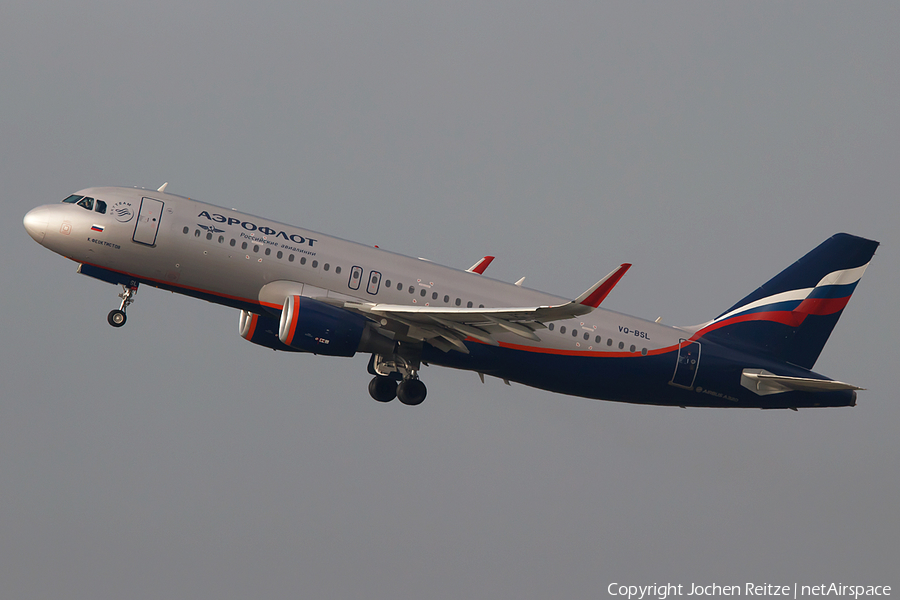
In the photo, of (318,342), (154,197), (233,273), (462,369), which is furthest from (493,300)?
(154,197)

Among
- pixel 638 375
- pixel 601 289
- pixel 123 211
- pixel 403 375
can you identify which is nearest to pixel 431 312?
pixel 403 375

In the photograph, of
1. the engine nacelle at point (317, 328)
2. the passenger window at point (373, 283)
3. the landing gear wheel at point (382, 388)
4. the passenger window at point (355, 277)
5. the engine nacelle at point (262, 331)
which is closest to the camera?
the engine nacelle at point (317, 328)

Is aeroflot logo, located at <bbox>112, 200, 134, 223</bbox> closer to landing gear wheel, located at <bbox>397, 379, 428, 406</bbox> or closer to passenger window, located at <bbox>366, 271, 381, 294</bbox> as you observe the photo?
passenger window, located at <bbox>366, 271, 381, 294</bbox>

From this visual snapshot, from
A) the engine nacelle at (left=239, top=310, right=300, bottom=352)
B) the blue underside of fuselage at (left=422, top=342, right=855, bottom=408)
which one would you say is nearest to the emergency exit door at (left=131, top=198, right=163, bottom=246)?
the engine nacelle at (left=239, top=310, right=300, bottom=352)

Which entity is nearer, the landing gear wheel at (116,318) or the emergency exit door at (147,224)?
the emergency exit door at (147,224)

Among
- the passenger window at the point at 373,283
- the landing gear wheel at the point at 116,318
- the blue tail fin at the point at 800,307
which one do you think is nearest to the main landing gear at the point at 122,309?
the landing gear wheel at the point at 116,318

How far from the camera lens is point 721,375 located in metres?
39.2

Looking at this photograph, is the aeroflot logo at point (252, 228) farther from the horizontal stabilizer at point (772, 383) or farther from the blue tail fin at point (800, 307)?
the horizontal stabilizer at point (772, 383)

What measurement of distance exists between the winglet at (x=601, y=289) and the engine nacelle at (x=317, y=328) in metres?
9.05

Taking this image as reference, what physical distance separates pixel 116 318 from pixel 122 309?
1.31ft

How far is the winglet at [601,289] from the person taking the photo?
29.5 metres

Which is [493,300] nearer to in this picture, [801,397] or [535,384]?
[535,384]

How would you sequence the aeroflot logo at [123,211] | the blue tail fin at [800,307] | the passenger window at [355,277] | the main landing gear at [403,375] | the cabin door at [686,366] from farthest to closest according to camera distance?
the blue tail fin at [800,307], the cabin door at [686,366], the main landing gear at [403,375], the passenger window at [355,277], the aeroflot logo at [123,211]

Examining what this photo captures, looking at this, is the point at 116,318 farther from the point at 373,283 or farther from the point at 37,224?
the point at 373,283
